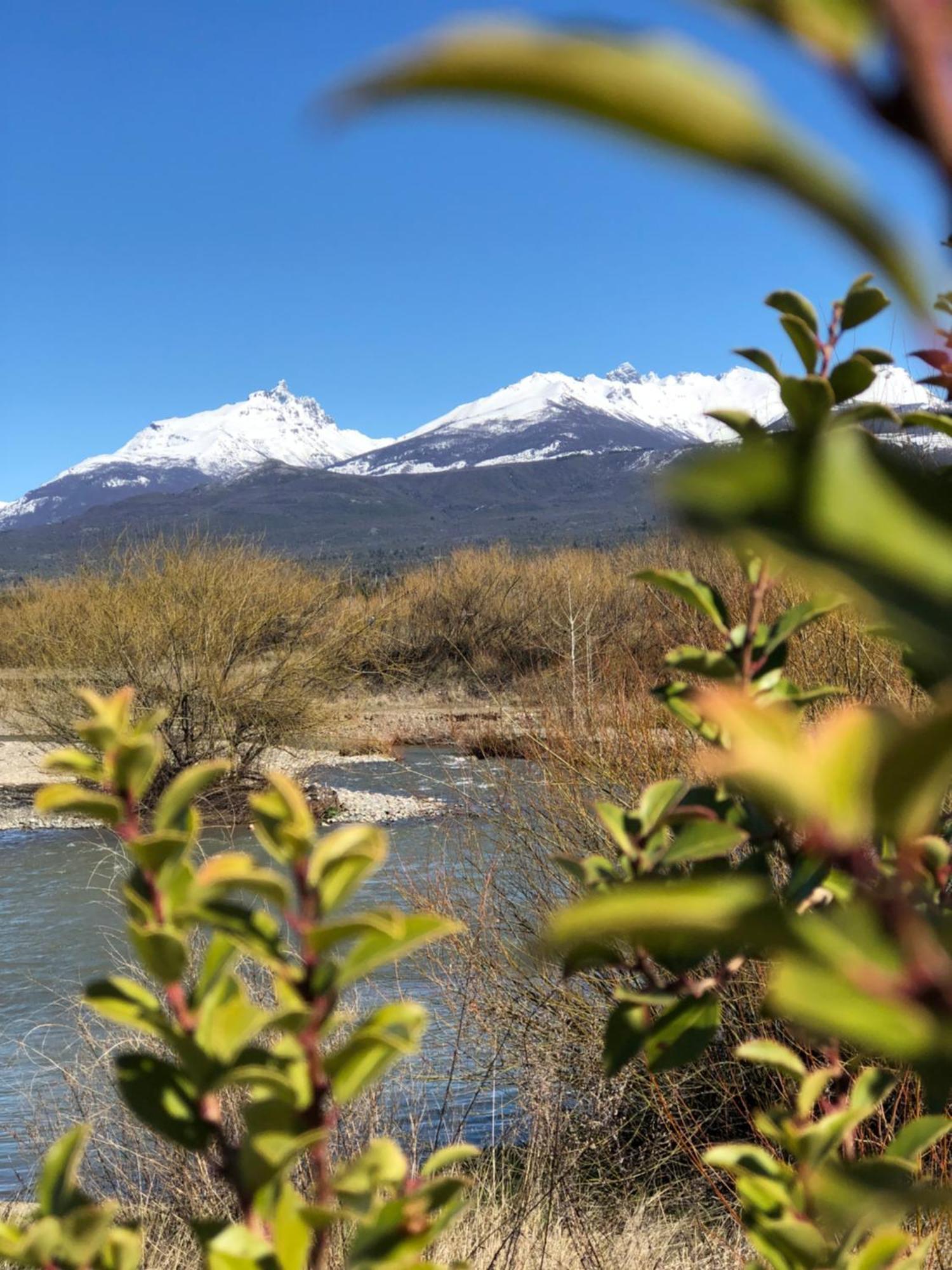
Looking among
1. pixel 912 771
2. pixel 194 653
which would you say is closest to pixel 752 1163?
pixel 912 771

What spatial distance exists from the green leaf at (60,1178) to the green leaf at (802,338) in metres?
0.54

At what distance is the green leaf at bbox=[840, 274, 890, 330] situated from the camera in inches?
26.0

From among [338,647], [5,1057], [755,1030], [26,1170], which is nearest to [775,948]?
[755,1030]

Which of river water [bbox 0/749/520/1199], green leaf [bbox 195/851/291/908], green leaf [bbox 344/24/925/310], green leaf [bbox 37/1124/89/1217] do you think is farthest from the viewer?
river water [bbox 0/749/520/1199]

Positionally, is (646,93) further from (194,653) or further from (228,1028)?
(194,653)

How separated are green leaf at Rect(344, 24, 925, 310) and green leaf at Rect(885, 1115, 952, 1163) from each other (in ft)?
1.81

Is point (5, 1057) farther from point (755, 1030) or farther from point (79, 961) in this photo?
point (755, 1030)

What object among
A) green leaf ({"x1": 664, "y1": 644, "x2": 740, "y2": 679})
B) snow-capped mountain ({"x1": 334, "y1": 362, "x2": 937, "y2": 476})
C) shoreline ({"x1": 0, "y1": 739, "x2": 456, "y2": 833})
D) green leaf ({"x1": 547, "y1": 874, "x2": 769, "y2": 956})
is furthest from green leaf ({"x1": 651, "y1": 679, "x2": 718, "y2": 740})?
snow-capped mountain ({"x1": 334, "y1": 362, "x2": 937, "y2": 476})

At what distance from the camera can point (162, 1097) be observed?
473mm

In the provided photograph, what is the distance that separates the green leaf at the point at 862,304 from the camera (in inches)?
26.0

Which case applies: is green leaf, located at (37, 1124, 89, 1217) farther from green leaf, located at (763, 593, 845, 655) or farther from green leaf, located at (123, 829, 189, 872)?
green leaf, located at (763, 593, 845, 655)

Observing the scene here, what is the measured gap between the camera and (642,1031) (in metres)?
0.60

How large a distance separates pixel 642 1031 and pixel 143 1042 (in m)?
3.80

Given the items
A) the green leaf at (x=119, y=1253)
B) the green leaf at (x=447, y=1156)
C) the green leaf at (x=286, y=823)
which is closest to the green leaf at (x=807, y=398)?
the green leaf at (x=286, y=823)
